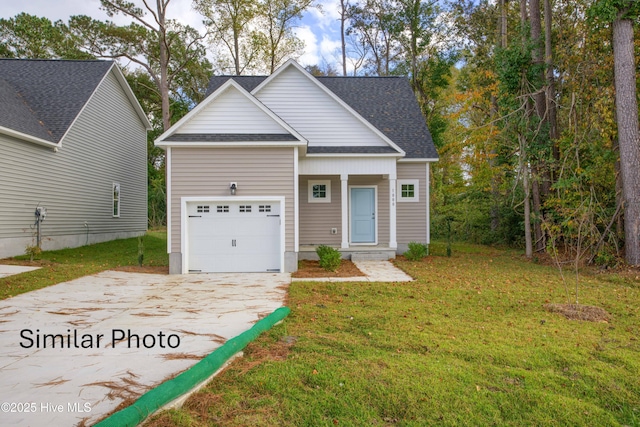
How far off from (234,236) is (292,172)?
2.23m

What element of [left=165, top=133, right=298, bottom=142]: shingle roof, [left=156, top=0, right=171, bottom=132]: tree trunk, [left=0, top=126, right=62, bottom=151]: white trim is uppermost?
[left=156, top=0, right=171, bottom=132]: tree trunk

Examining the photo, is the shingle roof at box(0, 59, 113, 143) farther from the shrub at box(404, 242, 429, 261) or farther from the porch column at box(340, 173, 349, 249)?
the shrub at box(404, 242, 429, 261)

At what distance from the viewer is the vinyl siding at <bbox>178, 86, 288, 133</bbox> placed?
1084cm

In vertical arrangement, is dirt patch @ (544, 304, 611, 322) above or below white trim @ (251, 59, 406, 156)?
below

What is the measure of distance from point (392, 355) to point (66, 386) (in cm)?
298

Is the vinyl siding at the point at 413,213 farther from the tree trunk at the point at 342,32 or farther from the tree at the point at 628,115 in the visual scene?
the tree trunk at the point at 342,32

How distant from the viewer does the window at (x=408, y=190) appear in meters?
14.6

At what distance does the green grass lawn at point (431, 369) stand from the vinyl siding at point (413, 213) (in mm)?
7406

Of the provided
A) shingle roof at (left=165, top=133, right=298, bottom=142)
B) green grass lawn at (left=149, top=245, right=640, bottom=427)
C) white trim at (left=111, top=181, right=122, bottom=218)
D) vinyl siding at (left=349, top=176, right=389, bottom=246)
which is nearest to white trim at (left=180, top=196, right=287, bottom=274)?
shingle roof at (left=165, top=133, right=298, bottom=142)

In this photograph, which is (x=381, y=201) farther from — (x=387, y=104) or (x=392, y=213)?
(x=387, y=104)

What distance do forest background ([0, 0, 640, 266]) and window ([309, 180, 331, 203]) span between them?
14.2 ft

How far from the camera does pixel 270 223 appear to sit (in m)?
10.9

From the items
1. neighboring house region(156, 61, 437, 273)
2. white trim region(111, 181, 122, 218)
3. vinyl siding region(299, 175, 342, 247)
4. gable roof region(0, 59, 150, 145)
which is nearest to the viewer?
neighboring house region(156, 61, 437, 273)

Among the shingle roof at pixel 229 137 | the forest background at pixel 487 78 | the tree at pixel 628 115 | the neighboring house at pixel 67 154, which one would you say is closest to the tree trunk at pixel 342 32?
the forest background at pixel 487 78
